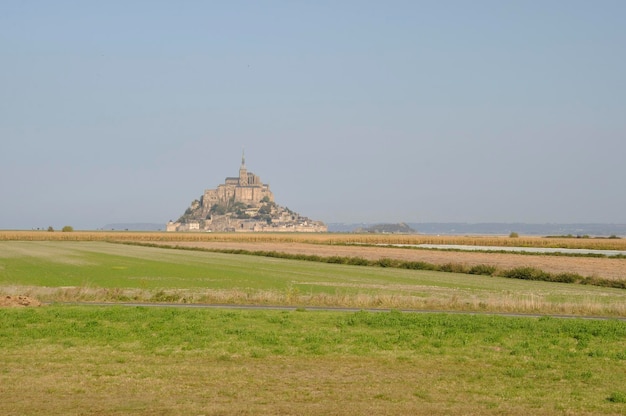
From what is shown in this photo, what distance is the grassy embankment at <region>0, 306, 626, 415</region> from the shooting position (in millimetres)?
14836

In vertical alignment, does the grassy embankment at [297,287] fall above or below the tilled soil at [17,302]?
below

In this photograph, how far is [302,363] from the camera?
1888 cm

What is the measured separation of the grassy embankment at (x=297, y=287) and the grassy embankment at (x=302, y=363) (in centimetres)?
691

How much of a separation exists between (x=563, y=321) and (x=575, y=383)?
7.66 meters

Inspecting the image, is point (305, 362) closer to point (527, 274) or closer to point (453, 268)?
point (527, 274)

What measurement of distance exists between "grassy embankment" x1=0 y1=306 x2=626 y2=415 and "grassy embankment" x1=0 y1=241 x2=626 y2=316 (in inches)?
272

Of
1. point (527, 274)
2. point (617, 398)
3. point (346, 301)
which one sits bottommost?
point (617, 398)

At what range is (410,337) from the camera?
2166 centimetres

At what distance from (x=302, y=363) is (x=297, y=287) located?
25927 millimetres

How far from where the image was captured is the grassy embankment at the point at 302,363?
48.7ft

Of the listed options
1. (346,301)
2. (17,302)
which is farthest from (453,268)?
(17,302)

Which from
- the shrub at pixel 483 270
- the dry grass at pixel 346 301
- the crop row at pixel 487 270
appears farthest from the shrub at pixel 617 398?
the shrub at pixel 483 270

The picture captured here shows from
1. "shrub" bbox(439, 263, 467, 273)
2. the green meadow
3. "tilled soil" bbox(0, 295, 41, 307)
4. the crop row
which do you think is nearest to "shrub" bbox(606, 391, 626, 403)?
the green meadow

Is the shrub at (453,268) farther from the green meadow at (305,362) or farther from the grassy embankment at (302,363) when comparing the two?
the grassy embankment at (302,363)
